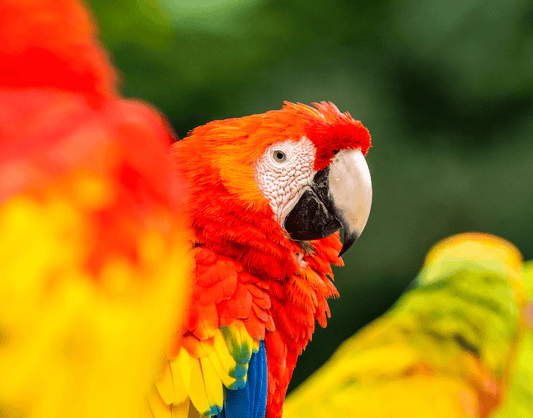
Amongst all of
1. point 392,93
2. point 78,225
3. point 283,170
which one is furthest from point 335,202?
point 392,93

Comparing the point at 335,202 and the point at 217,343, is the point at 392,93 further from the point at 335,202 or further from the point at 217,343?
the point at 217,343

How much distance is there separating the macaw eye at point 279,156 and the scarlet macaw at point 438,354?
602 millimetres

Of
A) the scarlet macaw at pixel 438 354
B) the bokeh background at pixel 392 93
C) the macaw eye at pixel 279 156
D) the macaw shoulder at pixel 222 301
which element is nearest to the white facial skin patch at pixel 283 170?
the macaw eye at pixel 279 156

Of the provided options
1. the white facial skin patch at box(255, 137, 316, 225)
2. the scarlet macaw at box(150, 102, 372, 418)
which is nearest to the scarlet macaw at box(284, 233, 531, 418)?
the scarlet macaw at box(150, 102, 372, 418)

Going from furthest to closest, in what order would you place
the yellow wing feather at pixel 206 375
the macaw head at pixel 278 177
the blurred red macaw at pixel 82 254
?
the macaw head at pixel 278 177
the yellow wing feather at pixel 206 375
the blurred red macaw at pixel 82 254

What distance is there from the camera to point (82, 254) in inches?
7.2

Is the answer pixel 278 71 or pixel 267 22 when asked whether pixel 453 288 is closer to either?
pixel 278 71

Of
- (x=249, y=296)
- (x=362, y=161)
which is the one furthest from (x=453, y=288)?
(x=249, y=296)

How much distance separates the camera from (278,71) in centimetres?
168

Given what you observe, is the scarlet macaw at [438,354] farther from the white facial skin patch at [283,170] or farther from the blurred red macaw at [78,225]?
the blurred red macaw at [78,225]

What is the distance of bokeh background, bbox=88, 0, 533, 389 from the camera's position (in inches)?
64.7

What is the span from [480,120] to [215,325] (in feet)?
5.75

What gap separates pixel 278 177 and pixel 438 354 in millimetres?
700

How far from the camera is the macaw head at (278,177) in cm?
58
